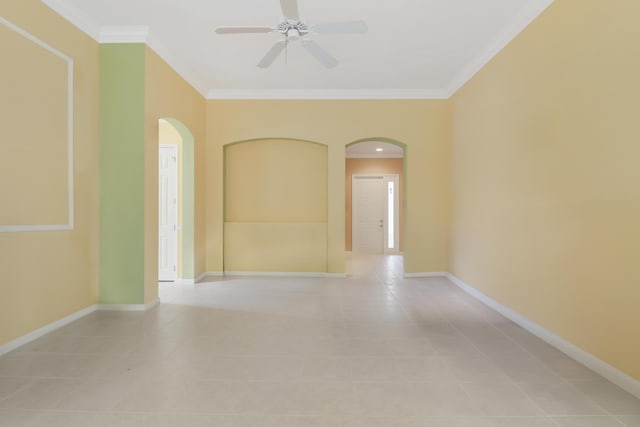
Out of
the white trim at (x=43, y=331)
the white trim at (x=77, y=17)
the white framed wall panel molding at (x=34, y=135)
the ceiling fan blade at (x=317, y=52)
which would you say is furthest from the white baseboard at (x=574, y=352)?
the white trim at (x=77, y=17)

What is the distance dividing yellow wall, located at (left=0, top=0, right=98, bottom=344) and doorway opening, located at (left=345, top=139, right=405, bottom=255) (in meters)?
7.28

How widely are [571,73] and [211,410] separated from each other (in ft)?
12.6

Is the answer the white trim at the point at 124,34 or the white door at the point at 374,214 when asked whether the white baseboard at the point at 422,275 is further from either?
the white trim at the point at 124,34

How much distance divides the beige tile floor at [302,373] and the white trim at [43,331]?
72mm

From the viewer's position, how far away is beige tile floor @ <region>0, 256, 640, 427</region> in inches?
81.7

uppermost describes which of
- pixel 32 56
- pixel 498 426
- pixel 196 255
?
pixel 32 56

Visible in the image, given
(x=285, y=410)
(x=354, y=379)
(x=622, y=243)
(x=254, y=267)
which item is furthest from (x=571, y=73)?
(x=254, y=267)

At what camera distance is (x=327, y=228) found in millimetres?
6230

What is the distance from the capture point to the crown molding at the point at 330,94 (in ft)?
19.6

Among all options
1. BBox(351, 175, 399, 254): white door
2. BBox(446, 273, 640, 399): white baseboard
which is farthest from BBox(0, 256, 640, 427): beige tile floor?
BBox(351, 175, 399, 254): white door

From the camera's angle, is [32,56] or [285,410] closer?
[285,410]

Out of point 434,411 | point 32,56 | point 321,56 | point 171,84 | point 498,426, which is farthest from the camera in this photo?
point 171,84

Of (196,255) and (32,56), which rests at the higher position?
(32,56)

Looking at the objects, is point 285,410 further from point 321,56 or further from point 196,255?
point 196,255
